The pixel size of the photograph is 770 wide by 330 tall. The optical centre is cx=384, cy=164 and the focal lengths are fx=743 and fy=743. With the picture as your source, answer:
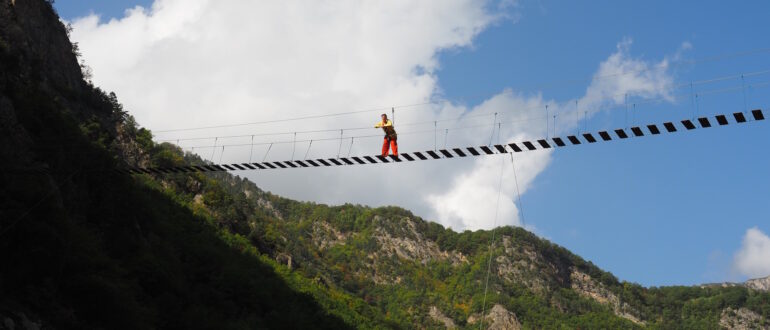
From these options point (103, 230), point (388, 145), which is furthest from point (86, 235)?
point (388, 145)

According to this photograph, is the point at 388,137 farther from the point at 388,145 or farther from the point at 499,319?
the point at 499,319

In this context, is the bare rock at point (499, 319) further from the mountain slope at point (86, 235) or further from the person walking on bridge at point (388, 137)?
the person walking on bridge at point (388, 137)

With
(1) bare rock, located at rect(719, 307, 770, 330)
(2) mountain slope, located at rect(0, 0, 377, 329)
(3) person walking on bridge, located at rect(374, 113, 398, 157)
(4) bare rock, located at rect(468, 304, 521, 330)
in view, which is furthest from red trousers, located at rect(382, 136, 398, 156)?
(1) bare rock, located at rect(719, 307, 770, 330)

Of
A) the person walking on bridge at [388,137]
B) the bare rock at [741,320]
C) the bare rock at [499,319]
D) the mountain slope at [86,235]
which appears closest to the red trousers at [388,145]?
the person walking on bridge at [388,137]

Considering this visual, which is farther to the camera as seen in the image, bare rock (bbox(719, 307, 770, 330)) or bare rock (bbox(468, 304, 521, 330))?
bare rock (bbox(719, 307, 770, 330))

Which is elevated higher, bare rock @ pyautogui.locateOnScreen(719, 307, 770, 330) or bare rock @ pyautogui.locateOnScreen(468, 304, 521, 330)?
bare rock @ pyautogui.locateOnScreen(719, 307, 770, 330)

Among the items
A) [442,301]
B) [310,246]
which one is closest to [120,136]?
[442,301]

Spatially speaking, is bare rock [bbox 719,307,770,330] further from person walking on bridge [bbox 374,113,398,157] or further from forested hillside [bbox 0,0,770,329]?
person walking on bridge [bbox 374,113,398,157]

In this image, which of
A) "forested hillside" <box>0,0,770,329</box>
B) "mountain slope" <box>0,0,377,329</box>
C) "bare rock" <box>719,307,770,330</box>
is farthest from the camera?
"bare rock" <box>719,307,770,330</box>

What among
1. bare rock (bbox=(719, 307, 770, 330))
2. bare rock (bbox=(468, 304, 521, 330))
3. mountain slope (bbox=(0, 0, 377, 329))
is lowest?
mountain slope (bbox=(0, 0, 377, 329))

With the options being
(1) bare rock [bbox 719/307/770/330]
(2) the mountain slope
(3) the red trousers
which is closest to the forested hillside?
(2) the mountain slope

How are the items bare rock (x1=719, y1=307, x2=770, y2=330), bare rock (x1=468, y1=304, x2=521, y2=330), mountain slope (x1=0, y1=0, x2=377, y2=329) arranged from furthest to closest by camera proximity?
bare rock (x1=719, y1=307, x2=770, y2=330) < bare rock (x1=468, y1=304, x2=521, y2=330) < mountain slope (x1=0, y1=0, x2=377, y2=329)

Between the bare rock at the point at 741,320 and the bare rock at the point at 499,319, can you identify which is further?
the bare rock at the point at 741,320

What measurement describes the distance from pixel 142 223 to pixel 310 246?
514 feet
